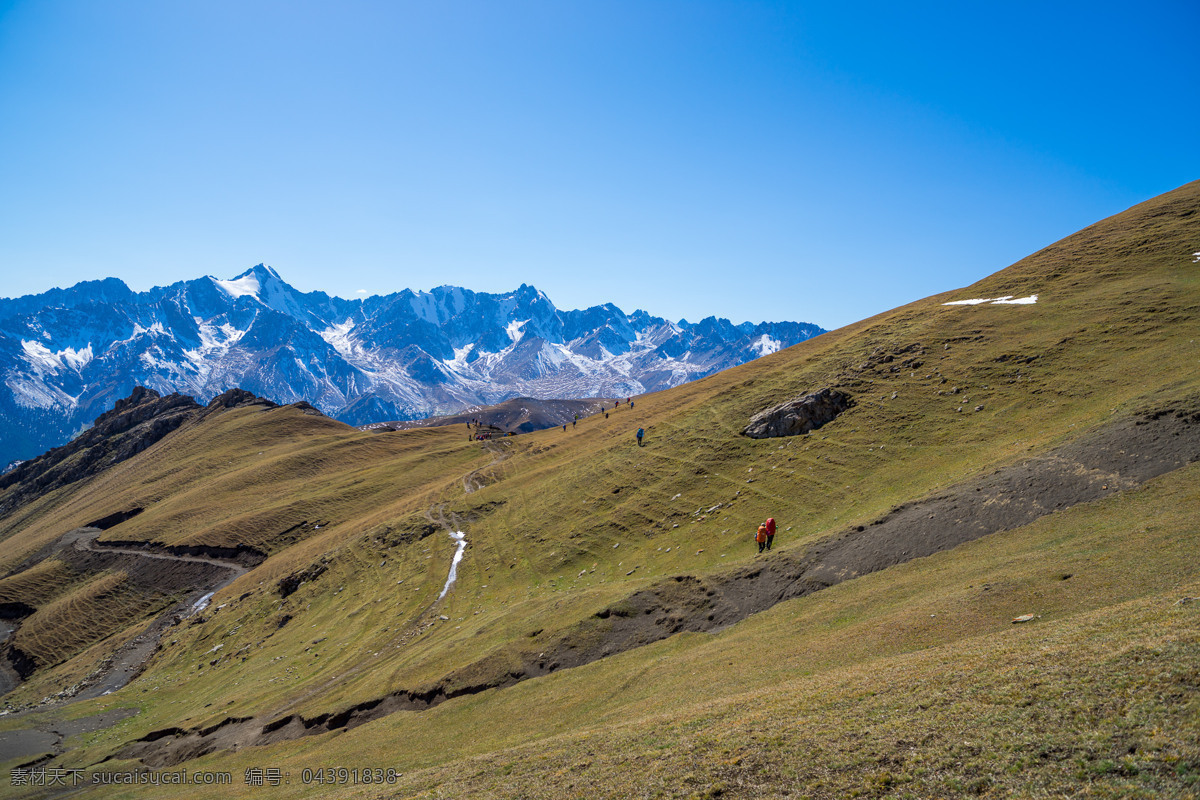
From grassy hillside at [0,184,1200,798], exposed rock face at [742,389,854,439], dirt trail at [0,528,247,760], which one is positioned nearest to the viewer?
grassy hillside at [0,184,1200,798]

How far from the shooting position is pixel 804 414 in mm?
65062

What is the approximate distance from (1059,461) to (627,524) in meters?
38.1

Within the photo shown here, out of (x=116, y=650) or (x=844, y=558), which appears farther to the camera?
(x=116, y=650)

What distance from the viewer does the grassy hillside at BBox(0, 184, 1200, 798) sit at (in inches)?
640

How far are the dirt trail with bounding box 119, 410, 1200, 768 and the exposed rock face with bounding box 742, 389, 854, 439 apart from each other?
2326 cm

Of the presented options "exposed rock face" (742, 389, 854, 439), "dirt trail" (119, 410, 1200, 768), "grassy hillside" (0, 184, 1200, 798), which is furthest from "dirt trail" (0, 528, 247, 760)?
"exposed rock face" (742, 389, 854, 439)

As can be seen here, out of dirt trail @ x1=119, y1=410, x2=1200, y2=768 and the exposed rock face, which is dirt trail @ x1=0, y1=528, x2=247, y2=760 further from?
the exposed rock face

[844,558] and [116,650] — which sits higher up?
[116,650]

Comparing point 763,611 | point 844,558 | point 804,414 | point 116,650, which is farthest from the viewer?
point 116,650

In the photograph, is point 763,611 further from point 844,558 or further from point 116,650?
point 116,650

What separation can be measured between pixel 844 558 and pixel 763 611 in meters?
6.80

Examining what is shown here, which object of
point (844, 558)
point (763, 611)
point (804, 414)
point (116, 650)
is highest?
point (804, 414)

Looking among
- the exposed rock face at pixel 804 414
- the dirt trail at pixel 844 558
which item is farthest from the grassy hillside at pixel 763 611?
the exposed rock face at pixel 804 414

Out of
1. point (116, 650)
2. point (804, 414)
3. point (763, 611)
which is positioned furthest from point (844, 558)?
point (116, 650)
